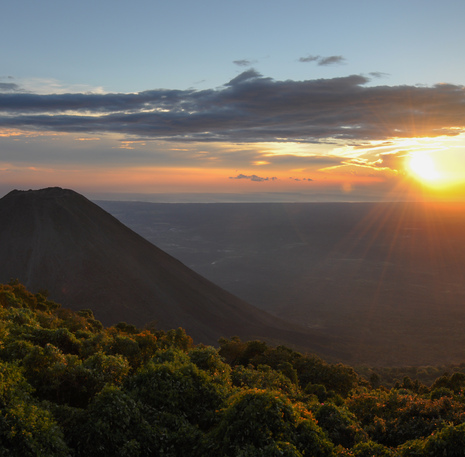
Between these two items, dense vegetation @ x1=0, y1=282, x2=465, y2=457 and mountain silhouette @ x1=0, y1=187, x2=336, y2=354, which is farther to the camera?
mountain silhouette @ x1=0, y1=187, x2=336, y2=354

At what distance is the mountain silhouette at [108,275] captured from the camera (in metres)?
75.5

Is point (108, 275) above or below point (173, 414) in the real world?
below

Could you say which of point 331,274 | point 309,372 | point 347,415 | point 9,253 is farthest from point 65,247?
point 331,274

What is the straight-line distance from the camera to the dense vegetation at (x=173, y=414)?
1180 cm

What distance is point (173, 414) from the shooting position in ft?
46.7

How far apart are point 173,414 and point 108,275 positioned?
72468 millimetres

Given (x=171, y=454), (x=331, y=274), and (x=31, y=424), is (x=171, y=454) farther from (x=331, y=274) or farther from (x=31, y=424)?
(x=331, y=274)

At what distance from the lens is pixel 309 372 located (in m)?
34.9

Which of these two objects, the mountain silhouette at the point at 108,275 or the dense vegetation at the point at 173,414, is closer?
the dense vegetation at the point at 173,414

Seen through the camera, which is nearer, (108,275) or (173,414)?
(173,414)

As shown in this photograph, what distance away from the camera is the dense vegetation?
11797 millimetres

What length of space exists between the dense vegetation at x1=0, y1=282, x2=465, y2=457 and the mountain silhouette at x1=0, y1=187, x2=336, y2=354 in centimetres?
5378

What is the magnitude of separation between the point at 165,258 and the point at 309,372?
68828 mm

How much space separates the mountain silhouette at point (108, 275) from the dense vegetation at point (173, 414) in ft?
176
